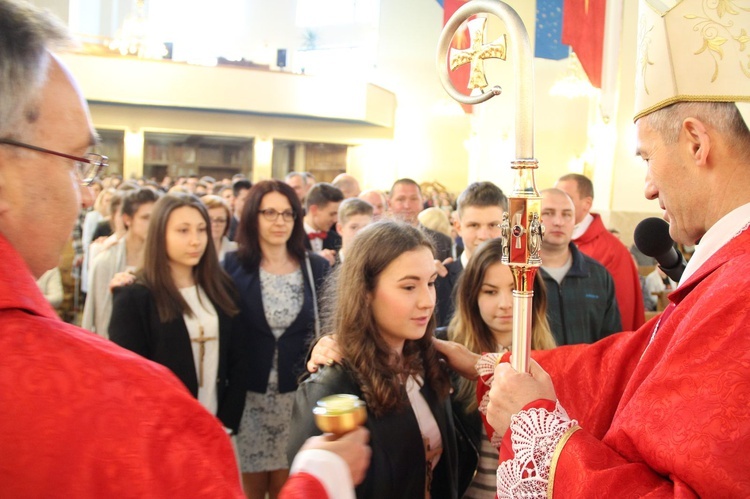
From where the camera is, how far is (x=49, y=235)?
108 cm

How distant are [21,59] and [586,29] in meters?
8.35

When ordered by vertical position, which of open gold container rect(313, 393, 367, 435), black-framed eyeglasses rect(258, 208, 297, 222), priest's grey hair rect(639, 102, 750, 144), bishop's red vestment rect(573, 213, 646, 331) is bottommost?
open gold container rect(313, 393, 367, 435)

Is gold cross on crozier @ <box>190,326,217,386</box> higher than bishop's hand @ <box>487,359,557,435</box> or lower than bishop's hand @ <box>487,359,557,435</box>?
lower

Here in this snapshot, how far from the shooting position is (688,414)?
108 centimetres

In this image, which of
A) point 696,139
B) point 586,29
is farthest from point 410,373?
point 586,29

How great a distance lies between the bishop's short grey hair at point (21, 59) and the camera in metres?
0.99

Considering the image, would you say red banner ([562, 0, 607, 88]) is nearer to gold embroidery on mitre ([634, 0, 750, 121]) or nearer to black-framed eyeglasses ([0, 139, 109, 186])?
gold embroidery on mitre ([634, 0, 750, 121])

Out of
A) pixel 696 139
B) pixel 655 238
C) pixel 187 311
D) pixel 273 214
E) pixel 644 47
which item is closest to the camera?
pixel 696 139

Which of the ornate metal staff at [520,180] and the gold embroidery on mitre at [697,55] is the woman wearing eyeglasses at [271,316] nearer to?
the ornate metal staff at [520,180]

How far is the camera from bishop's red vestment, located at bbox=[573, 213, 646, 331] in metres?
4.08

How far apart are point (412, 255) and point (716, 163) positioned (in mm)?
993

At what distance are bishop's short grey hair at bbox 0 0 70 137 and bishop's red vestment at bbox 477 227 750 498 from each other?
101 centimetres

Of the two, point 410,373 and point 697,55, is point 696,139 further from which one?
point 410,373

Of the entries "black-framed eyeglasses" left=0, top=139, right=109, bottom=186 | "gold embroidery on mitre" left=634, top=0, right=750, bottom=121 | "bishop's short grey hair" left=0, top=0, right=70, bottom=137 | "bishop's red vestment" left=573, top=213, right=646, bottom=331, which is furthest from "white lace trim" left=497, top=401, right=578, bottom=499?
"bishop's red vestment" left=573, top=213, right=646, bottom=331
